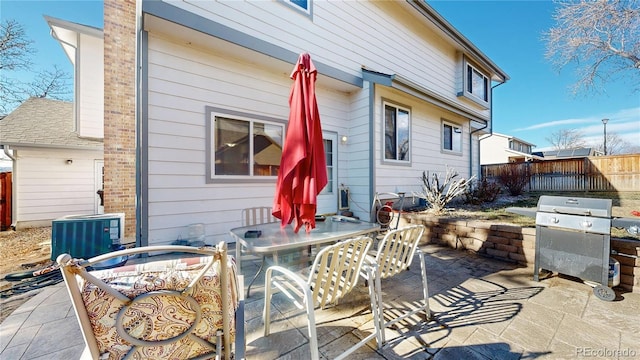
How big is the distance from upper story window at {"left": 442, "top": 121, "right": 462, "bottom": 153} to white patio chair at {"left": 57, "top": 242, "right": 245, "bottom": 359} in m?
8.79

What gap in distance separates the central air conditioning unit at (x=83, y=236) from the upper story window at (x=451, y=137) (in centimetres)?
930

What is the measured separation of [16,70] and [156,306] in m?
13.4

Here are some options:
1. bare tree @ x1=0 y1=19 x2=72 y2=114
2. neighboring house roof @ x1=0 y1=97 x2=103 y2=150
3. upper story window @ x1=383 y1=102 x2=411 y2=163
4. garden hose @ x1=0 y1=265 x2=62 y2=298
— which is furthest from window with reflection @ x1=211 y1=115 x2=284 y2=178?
bare tree @ x1=0 y1=19 x2=72 y2=114

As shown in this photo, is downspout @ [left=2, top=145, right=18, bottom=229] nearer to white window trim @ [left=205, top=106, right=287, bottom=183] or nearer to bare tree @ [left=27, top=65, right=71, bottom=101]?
bare tree @ [left=27, top=65, right=71, bottom=101]

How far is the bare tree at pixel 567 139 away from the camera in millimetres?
31656

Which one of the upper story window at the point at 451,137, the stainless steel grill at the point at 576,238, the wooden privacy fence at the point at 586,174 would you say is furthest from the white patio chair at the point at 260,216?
the wooden privacy fence at the point at 586,174

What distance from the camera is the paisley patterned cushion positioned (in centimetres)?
105

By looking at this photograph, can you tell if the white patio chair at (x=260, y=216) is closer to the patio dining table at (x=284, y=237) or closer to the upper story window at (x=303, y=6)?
the patio dining table at (x=284, y=237)

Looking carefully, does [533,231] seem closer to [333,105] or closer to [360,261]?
[360,261]

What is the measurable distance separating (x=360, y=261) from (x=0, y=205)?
1102 centimetres

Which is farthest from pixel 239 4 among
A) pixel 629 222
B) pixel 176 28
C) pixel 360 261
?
pixel 629 222

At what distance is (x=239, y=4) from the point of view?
4383 mm

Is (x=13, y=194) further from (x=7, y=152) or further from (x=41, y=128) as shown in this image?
(x=41, y=128)

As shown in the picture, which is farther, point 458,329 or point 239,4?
point 239,4
